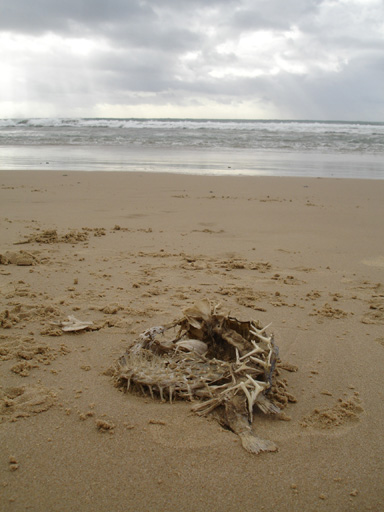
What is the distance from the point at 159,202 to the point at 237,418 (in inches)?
210

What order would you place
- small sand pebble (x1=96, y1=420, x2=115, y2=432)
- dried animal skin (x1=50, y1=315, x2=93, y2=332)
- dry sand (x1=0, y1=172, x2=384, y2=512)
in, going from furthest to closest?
1. dried animal skin (x1=50, y1=315, x2=93, y2=332)
2. small sand pebble (x1=96, y1=420, x2=115, y2=432)
3. dry sand (x1=0, y1=172, x2=384, y2=512)

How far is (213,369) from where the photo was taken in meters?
1.96

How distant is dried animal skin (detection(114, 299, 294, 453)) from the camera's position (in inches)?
69.8

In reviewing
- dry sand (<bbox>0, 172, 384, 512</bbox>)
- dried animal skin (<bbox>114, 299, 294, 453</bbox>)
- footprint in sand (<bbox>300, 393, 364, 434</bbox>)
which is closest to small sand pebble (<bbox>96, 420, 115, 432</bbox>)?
dry sand (<bbox>0, 172, 384, 512</bbox>)

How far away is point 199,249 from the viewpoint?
4391 mm

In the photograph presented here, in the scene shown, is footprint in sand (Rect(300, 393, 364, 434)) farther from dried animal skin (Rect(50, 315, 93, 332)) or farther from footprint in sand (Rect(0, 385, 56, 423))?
dried animal skin (Rect(50, 315, 93, 332))

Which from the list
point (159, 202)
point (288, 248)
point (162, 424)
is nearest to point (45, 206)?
point (159, 202)

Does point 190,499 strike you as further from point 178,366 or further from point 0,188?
point 0,188

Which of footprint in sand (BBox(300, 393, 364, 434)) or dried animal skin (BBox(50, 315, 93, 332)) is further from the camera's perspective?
dried animal skin (BBox(50, 315, 93, 332))

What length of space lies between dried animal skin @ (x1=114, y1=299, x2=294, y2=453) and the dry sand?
6cm

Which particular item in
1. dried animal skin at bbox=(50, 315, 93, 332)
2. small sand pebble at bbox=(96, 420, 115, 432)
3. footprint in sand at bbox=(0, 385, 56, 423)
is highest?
dried animal skin at bbox=(50, 315, 93, 332)

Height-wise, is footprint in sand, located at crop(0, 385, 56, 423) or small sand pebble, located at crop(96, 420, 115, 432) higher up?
footprint in sand, located at crop(0, 385, 56, 423)

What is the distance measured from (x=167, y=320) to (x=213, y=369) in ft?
2.60

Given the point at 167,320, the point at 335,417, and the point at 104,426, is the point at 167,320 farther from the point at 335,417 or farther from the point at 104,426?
the point at 335,417
